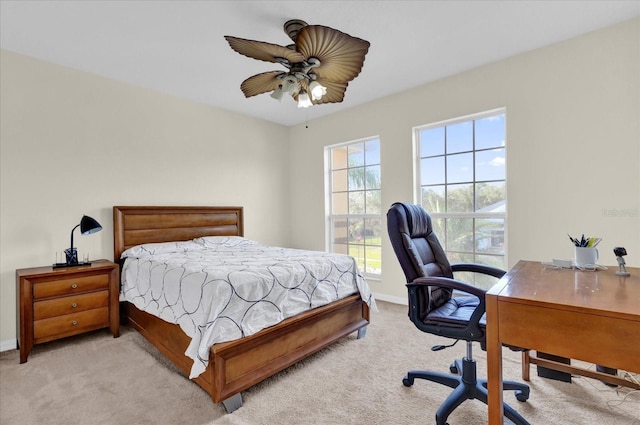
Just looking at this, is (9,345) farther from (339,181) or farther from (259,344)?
(339,181)

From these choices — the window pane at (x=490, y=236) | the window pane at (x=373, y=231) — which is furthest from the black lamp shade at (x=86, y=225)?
the window pane at (x=490, y=236)

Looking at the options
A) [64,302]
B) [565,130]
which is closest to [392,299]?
[565,130]

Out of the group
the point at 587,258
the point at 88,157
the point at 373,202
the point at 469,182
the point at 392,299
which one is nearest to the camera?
the point at 587,258

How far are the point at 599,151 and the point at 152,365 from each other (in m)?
3.89

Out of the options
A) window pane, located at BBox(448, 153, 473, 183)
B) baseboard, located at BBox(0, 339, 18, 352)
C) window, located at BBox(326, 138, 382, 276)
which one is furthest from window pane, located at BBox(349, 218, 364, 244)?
baseboard, located at BBox(0, 339, 18, 352)

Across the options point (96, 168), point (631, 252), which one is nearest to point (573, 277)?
point (631, 252)

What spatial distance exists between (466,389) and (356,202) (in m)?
2.92

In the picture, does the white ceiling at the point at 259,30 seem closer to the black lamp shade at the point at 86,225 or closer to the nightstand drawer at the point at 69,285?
the black lamp shade at the point at 86,225

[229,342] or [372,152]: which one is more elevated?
[372,152]

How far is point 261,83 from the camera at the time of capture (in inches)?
93.4

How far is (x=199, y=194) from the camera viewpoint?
3967mm

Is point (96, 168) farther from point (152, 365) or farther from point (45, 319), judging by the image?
point (152, 365)

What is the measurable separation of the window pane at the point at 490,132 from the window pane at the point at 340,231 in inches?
79.6

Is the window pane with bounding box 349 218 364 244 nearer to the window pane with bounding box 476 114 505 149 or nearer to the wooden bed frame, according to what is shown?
the wooden bed frame
